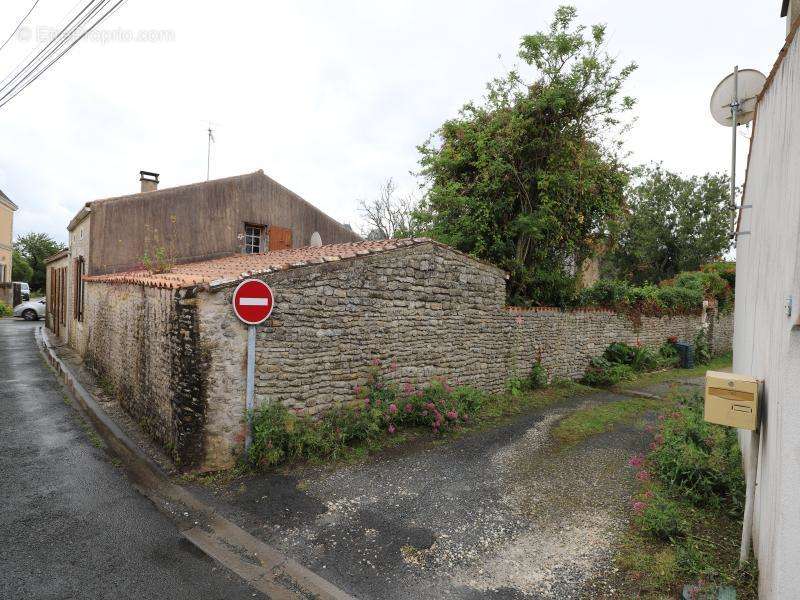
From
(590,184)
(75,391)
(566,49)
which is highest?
(566,49)

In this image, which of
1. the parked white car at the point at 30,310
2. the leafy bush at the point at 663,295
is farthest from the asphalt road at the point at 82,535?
the parked white car at the point at 30,310

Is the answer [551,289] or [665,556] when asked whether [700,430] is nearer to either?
[665,556]

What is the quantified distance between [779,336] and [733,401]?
796 millimetres

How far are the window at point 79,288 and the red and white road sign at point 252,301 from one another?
10.2m

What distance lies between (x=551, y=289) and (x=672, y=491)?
6987 mm

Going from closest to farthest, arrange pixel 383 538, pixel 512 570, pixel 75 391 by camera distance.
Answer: pixel 512 570
pixel 383 538
pixel 75 391

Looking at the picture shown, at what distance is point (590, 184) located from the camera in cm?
1086

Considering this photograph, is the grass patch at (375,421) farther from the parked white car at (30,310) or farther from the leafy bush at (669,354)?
the parked white car at (30,310)

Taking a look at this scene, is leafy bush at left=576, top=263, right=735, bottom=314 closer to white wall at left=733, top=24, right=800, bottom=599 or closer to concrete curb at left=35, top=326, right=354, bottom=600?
white wall at left=733, top=24, right=800, bottom=599

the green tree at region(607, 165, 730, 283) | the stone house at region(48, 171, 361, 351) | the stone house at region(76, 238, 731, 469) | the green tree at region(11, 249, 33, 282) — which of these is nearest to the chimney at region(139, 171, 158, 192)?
the stone house at region(48, 171, 361, 351)

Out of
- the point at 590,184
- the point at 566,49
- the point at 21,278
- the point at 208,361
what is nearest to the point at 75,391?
the point at 208,361

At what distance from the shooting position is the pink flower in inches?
236

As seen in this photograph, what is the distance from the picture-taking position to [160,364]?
670cm

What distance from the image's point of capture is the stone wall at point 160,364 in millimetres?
5707
